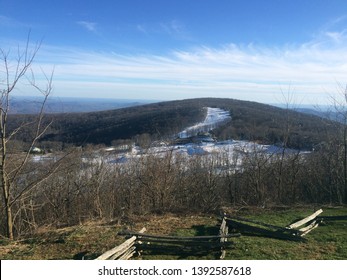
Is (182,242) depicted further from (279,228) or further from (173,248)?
(279,228)

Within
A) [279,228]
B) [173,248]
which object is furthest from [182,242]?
[279,228]

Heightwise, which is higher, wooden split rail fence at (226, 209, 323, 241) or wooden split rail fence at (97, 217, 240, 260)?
wooden split rail fence at (97, 217, 240, 260)

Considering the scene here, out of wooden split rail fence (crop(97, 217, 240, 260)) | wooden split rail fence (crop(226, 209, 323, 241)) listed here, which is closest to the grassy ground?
wooden split rail fence (crop(97, 217, 240, 260))

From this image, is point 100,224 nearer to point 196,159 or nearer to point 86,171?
point 86,171

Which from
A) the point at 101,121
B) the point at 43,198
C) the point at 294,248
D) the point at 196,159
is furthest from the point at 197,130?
the point at 294,248

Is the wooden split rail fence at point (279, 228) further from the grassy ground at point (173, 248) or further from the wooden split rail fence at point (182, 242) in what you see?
the grassy ground at point (173, 248)

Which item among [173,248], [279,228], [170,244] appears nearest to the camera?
[173,248]

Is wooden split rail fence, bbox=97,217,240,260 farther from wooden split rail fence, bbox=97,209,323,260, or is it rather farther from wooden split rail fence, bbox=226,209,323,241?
wooden split rail fence, bbox=226,209,323,241

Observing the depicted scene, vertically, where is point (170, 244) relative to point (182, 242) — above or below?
below
